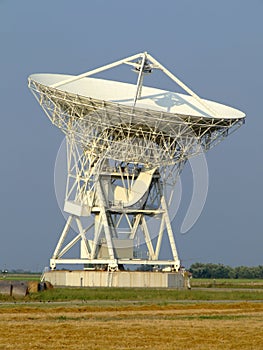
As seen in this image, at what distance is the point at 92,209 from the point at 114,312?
106ft

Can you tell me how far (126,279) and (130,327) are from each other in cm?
3830

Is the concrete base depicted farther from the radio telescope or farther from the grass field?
the grass field

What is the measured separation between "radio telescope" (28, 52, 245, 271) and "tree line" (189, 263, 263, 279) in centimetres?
7839

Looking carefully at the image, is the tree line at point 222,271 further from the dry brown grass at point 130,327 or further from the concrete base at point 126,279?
the dry brown grass at point 130,327

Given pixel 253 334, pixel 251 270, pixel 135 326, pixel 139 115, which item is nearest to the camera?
pixel 253 334

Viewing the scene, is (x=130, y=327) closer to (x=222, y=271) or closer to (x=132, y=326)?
(x=132, y=326)

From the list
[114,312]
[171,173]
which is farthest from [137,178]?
[114,312]

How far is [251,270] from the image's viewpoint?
528ft

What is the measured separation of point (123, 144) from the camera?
65312mm

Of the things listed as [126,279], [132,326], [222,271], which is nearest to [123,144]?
[126,279]

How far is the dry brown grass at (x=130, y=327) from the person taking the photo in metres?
24.0

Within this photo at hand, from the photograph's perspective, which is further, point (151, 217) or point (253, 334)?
point (151, 217)

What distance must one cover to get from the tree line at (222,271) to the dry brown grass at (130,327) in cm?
11023

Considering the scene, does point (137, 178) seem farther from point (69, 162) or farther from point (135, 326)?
point (135, 326)
